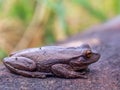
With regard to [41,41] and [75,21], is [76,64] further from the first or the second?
[75,21]

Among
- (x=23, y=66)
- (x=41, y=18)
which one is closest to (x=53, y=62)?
(x=23, y=66)

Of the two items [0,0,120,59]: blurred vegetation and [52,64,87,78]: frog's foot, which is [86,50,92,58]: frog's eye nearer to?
[52,64,87,78]: frog's foot

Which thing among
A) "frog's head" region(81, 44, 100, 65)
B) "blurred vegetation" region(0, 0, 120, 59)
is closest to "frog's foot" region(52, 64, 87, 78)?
"frog's head" region(81, 44, 100, 65)

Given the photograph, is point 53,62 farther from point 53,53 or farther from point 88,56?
point 88,56

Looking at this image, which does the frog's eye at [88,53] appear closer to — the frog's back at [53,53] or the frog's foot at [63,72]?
the frog's back at [53,53]

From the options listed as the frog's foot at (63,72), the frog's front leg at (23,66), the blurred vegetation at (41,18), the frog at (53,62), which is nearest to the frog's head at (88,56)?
the frog at (53,62)

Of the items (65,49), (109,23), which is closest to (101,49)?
(65,49)
